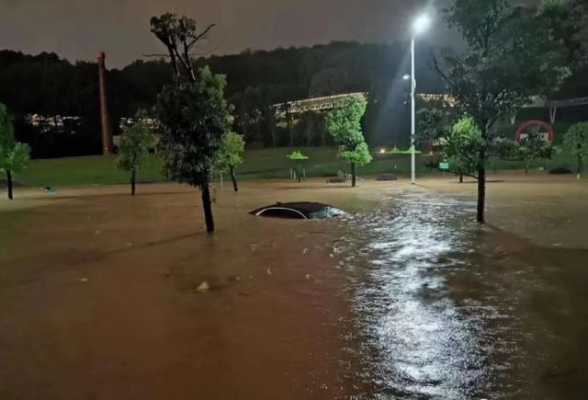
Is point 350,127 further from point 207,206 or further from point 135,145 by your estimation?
point 207,206

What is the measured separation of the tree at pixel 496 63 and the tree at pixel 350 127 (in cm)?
1674

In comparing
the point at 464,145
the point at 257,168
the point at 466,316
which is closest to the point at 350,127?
the point at 464,145

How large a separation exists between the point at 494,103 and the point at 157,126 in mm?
11337

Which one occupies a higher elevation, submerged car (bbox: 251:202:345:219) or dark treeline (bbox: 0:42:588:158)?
dark treeline (bbox: 0:42:588:158)

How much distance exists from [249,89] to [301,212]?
2521 inches

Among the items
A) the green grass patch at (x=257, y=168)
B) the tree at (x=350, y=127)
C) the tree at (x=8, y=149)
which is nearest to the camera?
the tree at (x=8, y=149)

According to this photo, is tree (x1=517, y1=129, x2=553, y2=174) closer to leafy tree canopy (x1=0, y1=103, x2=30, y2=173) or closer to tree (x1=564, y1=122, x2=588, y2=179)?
tree (x1=564, y1=122, x2=588, y2=179)

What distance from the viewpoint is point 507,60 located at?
18.1m

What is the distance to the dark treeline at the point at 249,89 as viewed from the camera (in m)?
75.4

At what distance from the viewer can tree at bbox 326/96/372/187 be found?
1448 inches

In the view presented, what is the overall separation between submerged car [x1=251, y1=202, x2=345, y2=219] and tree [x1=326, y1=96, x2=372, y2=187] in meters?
15.7

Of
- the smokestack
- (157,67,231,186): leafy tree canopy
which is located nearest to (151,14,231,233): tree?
(157,67,231,186): leafy tree canopy

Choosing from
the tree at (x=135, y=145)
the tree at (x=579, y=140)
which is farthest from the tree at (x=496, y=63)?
the tree at (x=579, y=140)

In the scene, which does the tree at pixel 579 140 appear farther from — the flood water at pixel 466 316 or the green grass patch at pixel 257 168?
the flood water at pixel 466 316
